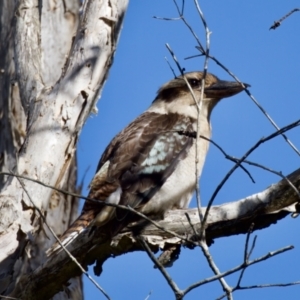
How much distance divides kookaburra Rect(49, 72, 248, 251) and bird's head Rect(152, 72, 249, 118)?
348mm

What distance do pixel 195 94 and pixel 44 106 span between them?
1271 millimetres

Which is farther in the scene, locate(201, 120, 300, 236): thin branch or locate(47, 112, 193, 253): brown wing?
locate(47, 112, 193, 253): brown wing

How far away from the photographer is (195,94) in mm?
6039

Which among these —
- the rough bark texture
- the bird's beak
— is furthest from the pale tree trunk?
the bird's beak

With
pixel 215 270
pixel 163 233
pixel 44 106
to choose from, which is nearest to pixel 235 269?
pixel 215 270

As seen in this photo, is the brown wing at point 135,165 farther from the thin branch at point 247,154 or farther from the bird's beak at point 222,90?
the thin branch at point 247,154

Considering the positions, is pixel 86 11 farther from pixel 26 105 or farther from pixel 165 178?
pixel 165 178

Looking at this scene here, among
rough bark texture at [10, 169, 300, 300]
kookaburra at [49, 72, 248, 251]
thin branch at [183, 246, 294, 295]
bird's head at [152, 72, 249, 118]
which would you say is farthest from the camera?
bird's head at [152, 72, 249, 118]

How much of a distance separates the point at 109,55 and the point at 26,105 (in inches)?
24.8

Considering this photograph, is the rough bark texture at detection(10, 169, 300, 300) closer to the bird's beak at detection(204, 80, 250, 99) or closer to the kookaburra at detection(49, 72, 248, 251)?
the kookaburra at detection(49, 72, 248, 251)

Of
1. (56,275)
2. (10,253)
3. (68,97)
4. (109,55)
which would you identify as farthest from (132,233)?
(109,55)

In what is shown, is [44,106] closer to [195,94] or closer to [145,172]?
[145,172]

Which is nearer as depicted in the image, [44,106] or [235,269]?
[235,269]

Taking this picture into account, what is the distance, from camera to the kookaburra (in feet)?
15.9
